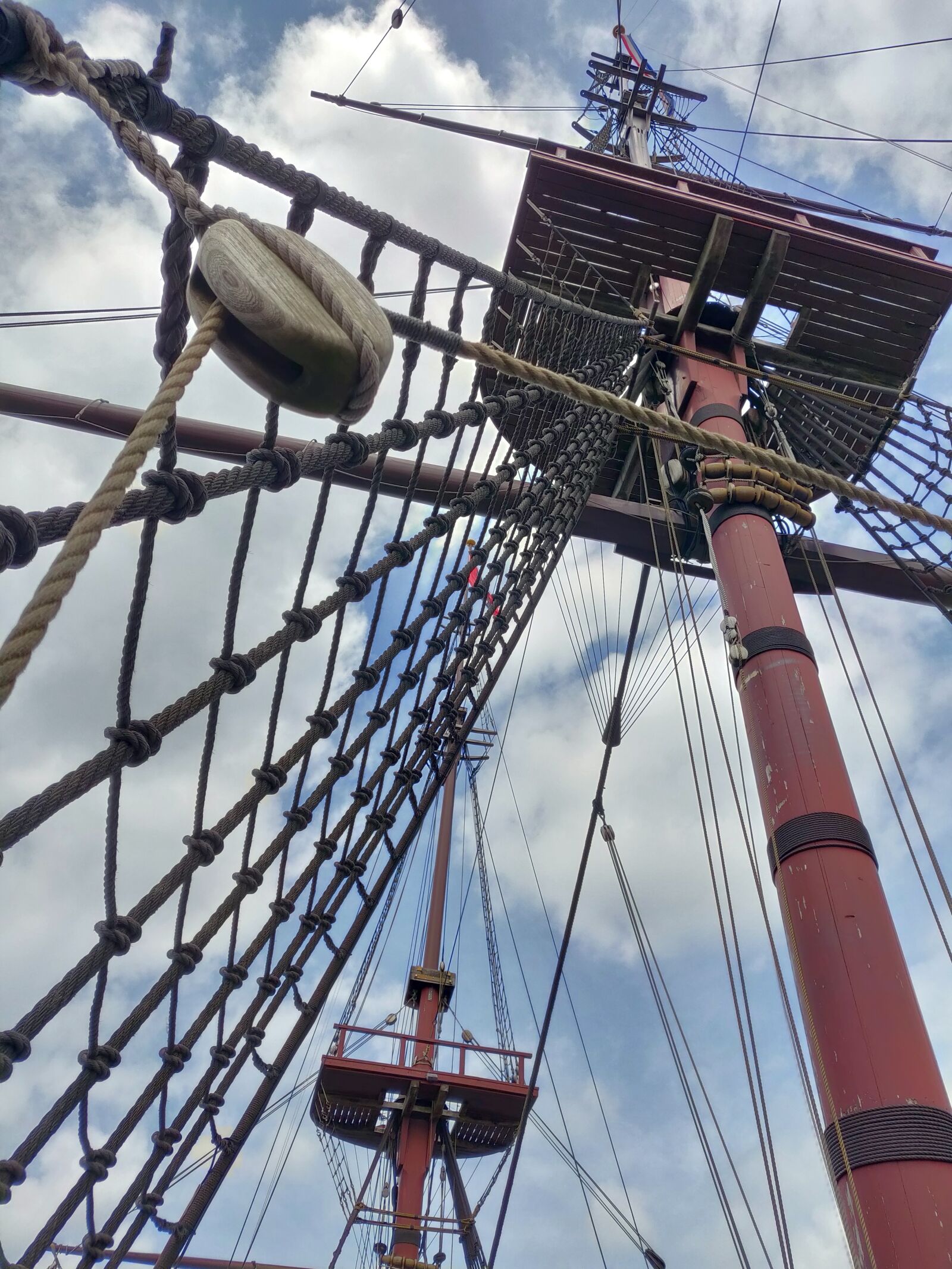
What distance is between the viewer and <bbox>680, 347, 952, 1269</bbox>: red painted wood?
2.24 m

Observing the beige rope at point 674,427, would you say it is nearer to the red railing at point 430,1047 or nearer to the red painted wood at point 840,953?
the red painted wood at point 840,953

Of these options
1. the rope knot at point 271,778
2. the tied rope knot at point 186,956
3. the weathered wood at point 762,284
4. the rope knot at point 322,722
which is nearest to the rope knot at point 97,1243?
the tied rope knot at point 186,956

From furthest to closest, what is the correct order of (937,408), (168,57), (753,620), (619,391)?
(937,408)
(619,391)
(753,620)
(168,57)

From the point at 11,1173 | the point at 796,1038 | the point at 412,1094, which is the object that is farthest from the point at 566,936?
the point at 412,1094

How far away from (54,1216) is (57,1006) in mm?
491

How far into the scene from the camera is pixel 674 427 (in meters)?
2.36

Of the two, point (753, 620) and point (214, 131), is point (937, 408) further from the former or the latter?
point (214, 131)

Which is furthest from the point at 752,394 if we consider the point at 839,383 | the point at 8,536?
the point at 8,536

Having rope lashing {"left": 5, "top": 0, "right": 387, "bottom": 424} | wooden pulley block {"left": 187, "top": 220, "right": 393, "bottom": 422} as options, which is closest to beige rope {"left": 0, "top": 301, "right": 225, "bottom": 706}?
wooden pulley block {"left": 187, "top": 220, "right": 393, "bottom": 422}

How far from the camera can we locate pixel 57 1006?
1.18 metres

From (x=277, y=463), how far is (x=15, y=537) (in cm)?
60

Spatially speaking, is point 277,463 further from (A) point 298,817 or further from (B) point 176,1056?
(B) point 176,1056

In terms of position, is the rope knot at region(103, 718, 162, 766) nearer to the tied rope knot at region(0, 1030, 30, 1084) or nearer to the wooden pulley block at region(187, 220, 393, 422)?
the tied rope knot at region(0, 1030, 30, 1084)

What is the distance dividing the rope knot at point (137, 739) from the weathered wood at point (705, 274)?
16.8 feet
